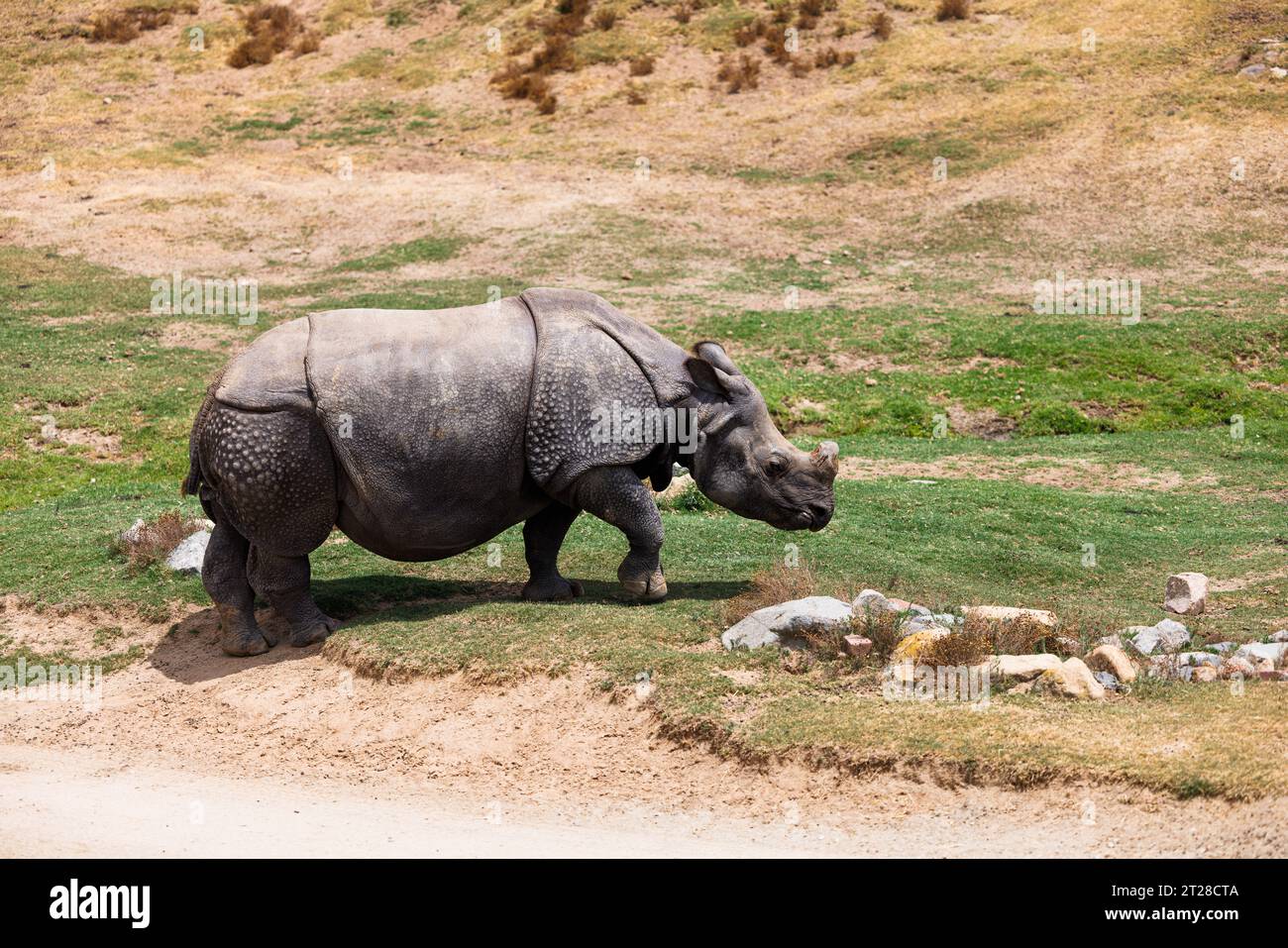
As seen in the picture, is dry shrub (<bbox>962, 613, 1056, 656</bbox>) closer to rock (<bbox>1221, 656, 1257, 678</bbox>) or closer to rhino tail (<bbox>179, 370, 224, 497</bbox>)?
rock (<bbox>1221, 656, 1257, 678</bbox>)

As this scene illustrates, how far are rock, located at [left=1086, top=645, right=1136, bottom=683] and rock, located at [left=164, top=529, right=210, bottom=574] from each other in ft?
28.3

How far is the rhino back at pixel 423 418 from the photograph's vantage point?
1221cm

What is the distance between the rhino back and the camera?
40.1 ft

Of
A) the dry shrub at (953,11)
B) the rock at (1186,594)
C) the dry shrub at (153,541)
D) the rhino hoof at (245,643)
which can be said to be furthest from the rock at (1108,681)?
the dry shrub at (953,11)

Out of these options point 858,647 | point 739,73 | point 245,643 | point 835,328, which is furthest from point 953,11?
point 245,643

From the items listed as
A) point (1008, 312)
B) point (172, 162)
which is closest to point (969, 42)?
point (1008, 312)

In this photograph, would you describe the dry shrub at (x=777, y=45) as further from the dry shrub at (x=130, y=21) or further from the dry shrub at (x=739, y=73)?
the dry shrub at (x=130, y=21)

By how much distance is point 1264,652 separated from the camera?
11.7 m

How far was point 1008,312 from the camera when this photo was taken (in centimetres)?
2909

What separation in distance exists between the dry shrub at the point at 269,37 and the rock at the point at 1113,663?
129 feet

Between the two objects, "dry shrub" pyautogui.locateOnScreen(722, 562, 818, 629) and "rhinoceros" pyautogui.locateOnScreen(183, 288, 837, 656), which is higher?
"rhinoceros" pyautogui.locateOnScreen(183, 288, 837, 656)

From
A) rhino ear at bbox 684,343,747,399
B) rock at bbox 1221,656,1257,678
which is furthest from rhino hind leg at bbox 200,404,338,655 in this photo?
rock at bbox 1221,656,1257,678

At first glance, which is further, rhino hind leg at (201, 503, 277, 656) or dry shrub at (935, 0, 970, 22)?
dry shrub at (935, 0, 970, 22)

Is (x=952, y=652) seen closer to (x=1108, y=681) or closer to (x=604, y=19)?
(x=1108, y=681)
